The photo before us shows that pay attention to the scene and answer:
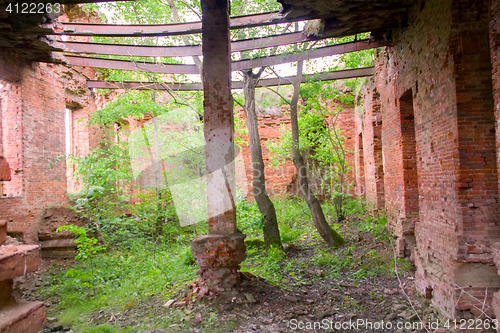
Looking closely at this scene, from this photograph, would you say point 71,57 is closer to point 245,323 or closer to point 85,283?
point 85,283

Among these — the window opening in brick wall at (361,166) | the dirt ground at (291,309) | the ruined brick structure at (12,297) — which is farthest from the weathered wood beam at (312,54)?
the window opening in brick wall at (361,166)

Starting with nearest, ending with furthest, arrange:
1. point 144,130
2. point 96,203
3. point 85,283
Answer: point 85,283
point 96,203
point 144,130

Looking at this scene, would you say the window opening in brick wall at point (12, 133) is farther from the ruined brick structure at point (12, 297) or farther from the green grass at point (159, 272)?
the ruined brick structure at point (12, 297)

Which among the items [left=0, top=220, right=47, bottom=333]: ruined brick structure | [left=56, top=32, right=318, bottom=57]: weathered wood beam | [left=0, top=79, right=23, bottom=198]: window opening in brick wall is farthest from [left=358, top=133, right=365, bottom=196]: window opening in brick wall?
[left=0, top=220, right=47, bottom=333]: ruined brick structure

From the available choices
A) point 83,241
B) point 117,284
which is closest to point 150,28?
point 83,241

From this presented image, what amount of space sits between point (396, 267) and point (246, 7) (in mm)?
8172

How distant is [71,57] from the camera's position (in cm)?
825

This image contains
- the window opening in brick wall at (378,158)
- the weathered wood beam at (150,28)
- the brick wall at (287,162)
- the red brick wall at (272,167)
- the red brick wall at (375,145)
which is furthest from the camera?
the red brick wall at (272,167)

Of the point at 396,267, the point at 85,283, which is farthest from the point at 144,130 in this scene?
the point at 396,267

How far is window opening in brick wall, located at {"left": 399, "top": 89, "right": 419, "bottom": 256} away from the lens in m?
6.96

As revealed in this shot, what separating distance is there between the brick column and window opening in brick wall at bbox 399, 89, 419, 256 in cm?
395

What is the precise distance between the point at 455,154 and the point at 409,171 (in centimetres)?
273

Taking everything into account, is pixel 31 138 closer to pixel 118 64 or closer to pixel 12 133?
pixel 12 133

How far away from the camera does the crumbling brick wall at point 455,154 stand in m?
4.30
